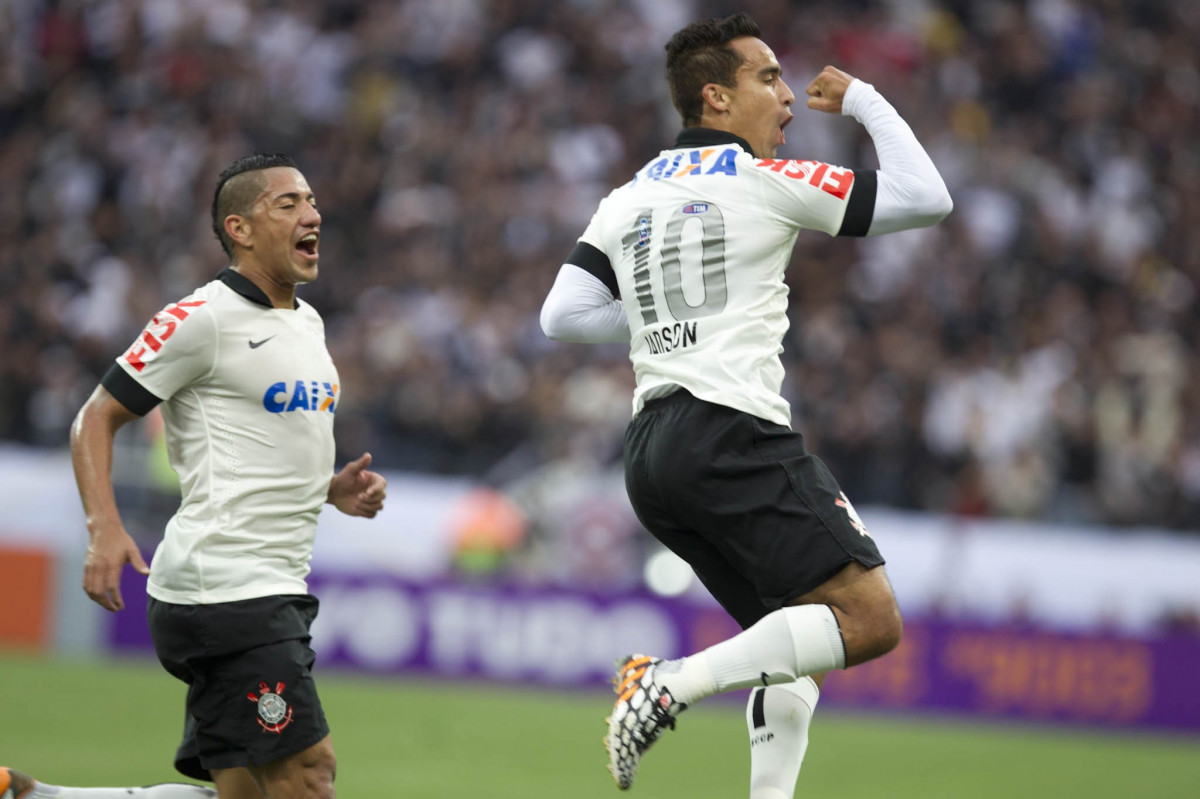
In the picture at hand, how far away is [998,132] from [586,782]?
34.2ft

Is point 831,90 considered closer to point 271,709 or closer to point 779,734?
point 779,734

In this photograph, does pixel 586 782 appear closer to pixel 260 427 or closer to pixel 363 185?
pixel 260 427

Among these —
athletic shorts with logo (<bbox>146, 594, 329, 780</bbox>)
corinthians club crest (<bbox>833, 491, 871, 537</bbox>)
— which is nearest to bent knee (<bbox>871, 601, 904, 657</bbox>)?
corinthians club crest (<bbox>833, 491, 871, 537</bbox>)

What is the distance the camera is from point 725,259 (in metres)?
4.69

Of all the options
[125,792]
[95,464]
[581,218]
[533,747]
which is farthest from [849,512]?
[581,218]

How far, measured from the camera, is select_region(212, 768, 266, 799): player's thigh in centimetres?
490

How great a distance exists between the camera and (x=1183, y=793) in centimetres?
903

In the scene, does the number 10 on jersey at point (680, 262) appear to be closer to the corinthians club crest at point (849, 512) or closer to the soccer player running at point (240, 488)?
the corinthians club crest at point (849, 512)

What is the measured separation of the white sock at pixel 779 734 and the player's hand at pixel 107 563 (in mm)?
1893

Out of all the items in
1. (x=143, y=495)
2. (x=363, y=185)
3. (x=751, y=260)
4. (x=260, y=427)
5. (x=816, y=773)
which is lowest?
(x=816, y=773)

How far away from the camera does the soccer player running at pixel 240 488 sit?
4781 mm

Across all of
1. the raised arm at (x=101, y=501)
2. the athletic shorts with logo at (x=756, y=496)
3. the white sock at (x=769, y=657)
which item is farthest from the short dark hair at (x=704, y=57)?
the raised arm at (x=101, y=501)

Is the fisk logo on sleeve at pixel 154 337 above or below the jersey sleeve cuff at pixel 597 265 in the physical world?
below

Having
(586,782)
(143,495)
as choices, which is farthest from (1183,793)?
(143,495)
